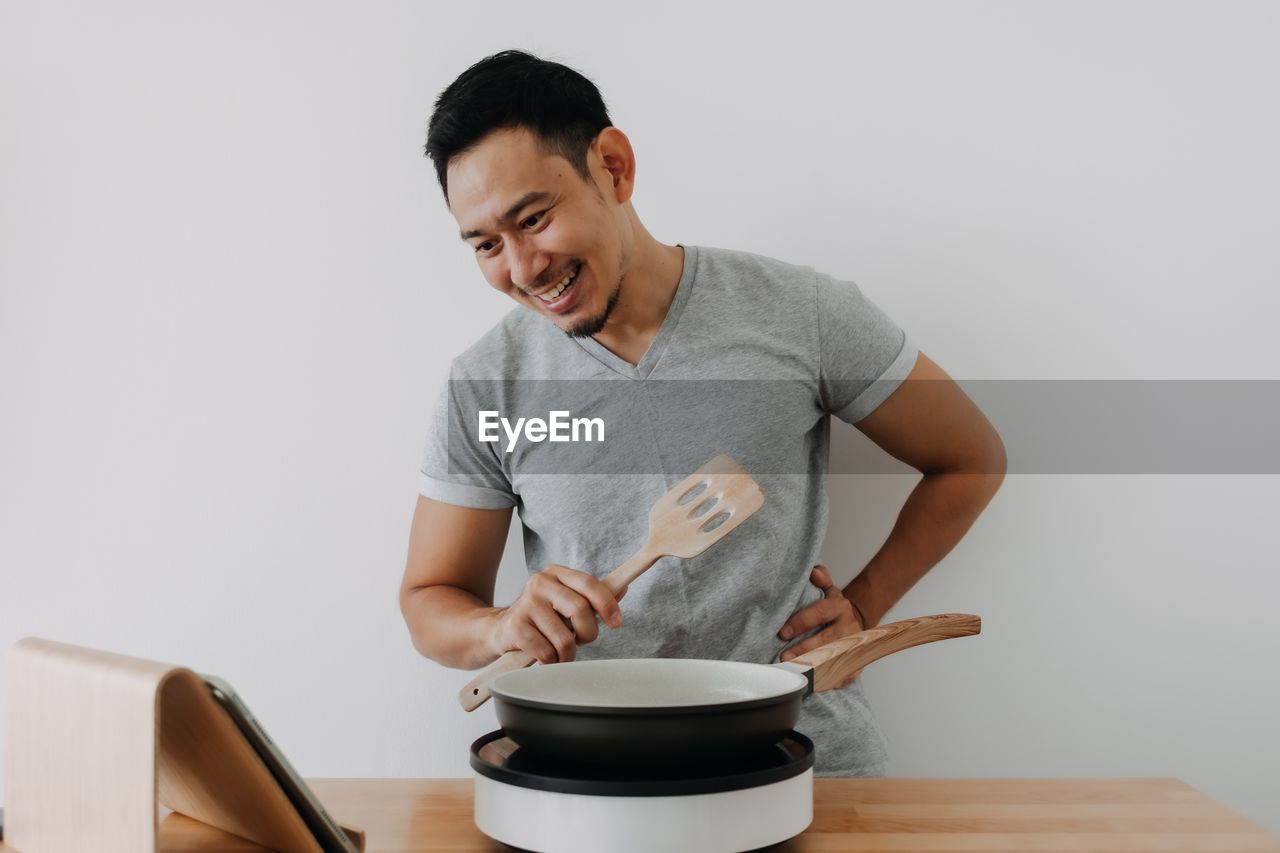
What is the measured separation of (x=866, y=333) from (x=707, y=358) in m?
0.23

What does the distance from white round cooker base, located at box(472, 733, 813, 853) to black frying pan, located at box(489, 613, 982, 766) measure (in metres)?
0.03

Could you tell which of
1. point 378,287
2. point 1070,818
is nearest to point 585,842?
point 1070,818

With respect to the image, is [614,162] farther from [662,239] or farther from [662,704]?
[662,704]

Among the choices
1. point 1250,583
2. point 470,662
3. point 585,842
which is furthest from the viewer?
point 1250,583

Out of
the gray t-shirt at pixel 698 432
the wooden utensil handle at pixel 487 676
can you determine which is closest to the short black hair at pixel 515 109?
the gray t-shirt at pixel 698 432

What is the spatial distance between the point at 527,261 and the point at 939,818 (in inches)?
32.6

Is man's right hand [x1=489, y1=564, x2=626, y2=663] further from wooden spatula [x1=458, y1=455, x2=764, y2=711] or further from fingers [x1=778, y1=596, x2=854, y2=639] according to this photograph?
fingers [x1=778, y1=596, x2=854, y2=639]

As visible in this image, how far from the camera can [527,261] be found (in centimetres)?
135

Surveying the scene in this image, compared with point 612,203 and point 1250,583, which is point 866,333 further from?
point 1250,583

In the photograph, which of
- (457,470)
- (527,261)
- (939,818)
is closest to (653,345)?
(527,261)

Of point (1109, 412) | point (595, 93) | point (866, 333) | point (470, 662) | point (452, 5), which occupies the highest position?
point (452, 5)

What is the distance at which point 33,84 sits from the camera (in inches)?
66.5

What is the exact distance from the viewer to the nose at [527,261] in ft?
4.42

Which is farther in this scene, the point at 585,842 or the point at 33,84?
the point at 33,84
